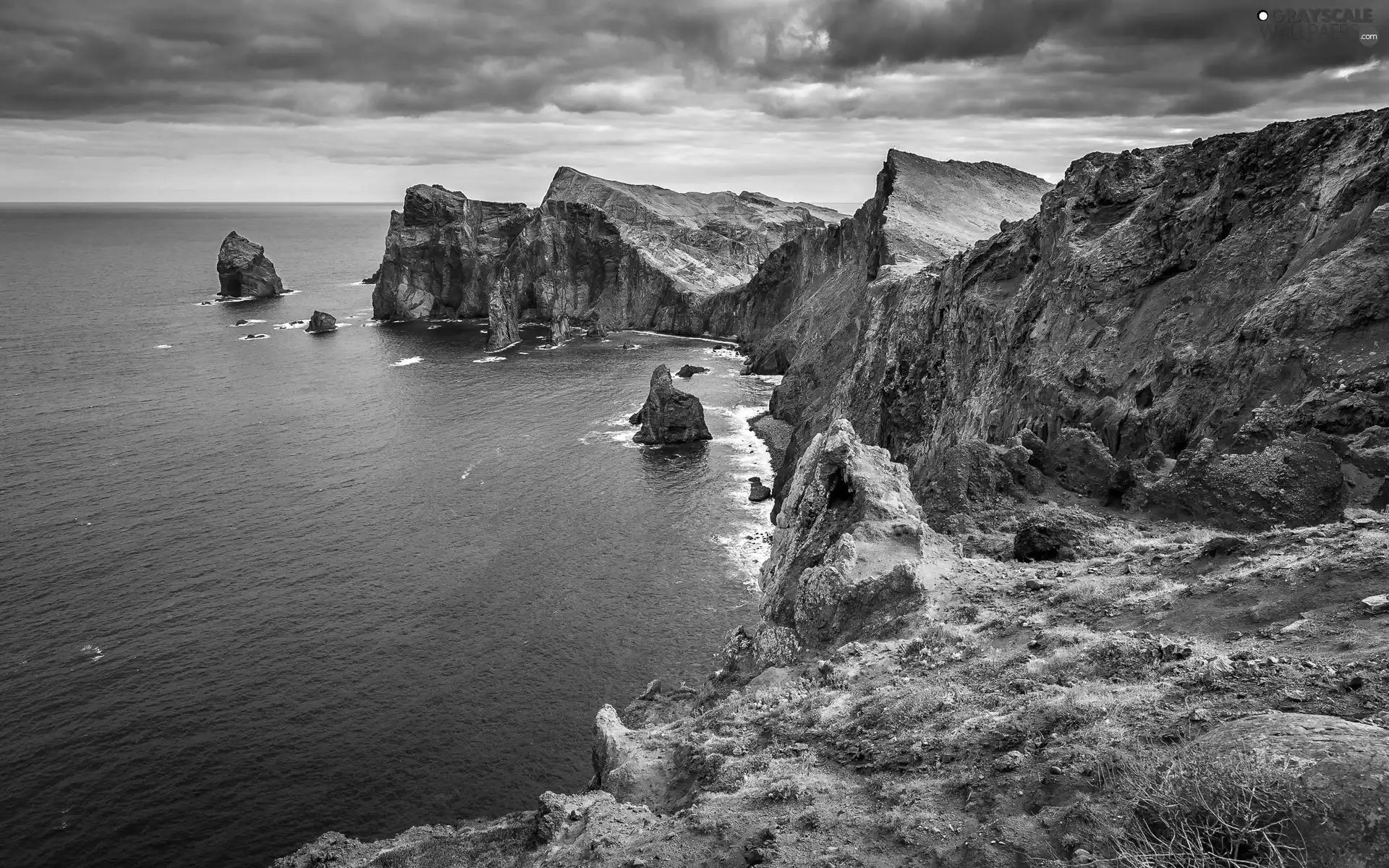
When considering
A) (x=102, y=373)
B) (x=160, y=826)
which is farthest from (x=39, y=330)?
(x=160, y=826)

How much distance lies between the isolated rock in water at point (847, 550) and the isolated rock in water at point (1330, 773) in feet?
46.0

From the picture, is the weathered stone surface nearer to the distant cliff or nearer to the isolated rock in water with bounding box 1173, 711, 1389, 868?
the isolated rock in water with bounding box 1173, 711, 1389, 868

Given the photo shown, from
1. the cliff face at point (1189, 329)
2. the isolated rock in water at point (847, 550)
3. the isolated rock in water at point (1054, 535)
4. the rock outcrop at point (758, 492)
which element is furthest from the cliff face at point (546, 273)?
the isolated rock in water at point (1054, 535)

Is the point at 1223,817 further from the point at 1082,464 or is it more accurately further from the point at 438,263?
the point at 438,263

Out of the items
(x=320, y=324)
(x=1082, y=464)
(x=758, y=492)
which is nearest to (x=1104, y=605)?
(x=1082, y=464)

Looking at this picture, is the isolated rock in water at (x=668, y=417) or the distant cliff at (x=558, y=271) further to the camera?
the distant cliff at (x=558, y=271)

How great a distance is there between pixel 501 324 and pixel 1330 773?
155280mm

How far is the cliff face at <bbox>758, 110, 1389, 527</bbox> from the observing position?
2677 centimetres

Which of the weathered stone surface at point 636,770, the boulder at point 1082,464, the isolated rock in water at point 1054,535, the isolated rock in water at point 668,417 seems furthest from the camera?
the isolated rock in water at point 668,417

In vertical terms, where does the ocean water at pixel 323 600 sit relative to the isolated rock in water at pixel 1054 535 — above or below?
below

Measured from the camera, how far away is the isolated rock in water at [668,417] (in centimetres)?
9462

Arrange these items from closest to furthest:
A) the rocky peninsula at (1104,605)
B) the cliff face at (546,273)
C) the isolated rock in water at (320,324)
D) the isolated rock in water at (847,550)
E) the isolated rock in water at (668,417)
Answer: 1. the rocky peninsula at (1104,605)
2. the isolated rock in water at (847,550)
3. the isolated rock in water at (668,417)
4. the isolated rock in water at (320,324)
5. the cliff face at (546,273)

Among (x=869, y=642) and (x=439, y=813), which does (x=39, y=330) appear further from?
(x=869, y=642)

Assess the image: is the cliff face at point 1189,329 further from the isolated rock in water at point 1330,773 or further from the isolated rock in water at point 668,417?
the isolated rock in water at point 668,417
